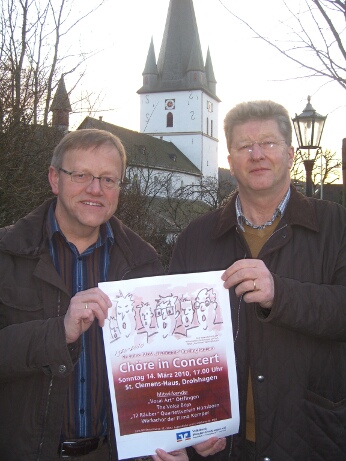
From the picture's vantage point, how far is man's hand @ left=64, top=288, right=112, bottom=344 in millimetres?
2291

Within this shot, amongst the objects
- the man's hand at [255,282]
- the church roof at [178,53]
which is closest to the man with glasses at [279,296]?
the man's hand at [255,282]

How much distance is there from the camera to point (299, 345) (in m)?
2.60

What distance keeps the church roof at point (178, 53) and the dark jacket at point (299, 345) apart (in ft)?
239

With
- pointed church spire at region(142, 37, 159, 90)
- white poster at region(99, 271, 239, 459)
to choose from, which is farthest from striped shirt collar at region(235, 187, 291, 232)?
pointed church spire at region(142, 37, 159, 90)

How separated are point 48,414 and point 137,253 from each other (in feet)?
3.18

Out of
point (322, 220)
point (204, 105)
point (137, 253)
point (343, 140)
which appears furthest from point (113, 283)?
point (204, 105)

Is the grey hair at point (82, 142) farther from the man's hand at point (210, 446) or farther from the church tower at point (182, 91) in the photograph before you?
the church tower at point (182, 91)

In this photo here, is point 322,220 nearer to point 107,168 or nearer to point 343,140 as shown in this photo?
point 107,168

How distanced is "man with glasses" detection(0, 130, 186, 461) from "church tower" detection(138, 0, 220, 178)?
70.3 meters

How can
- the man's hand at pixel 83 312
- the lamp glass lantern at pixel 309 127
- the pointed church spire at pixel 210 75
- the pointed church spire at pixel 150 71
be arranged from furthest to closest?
1. the pointed church spire at pixel 210 75
2. the pointed church spire at pixel 150 71
3. the lamp glass lantern at pixel 309 127
4. the man's hand at pixel 83 312

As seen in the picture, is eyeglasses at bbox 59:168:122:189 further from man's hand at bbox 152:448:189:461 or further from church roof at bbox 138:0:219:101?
church roof at bbox 138:0:219:101

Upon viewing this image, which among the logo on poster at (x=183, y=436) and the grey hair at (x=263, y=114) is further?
the grey hair at (x=263, y=114)

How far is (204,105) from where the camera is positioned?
77625 millimetres

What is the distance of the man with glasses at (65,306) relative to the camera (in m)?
2.34
